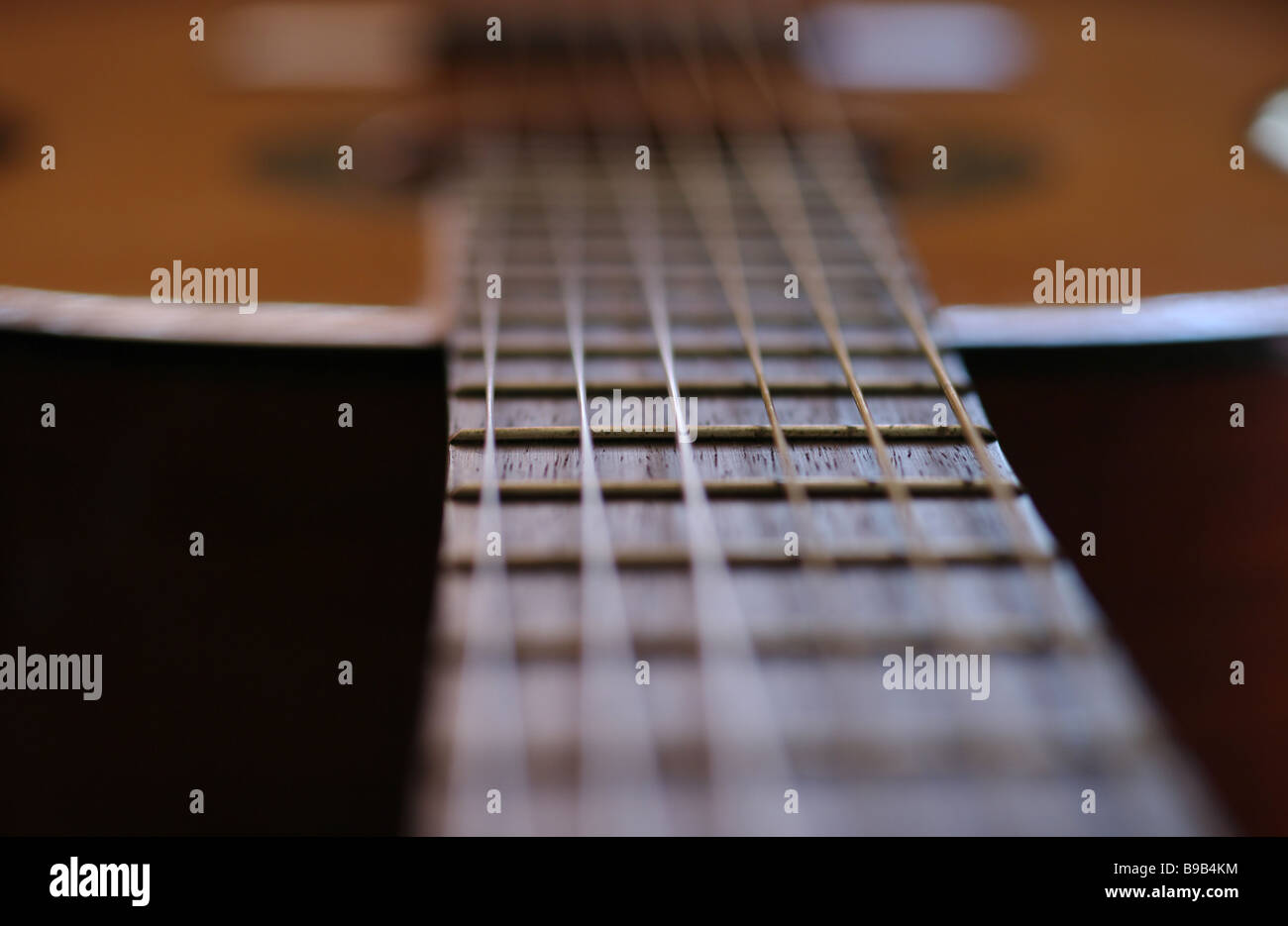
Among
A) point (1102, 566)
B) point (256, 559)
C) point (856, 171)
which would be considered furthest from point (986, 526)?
point (856, 171)

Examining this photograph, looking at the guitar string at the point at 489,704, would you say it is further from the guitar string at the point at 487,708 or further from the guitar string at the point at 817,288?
the guitar string at the point at 817,288

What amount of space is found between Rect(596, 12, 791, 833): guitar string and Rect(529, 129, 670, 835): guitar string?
0.08ft

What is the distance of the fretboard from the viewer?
0.36 meters

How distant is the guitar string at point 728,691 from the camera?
1.18ft

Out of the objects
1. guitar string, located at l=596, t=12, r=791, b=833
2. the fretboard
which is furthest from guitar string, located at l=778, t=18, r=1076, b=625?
guitar string, located at l=596, t=12, r=791, b=833

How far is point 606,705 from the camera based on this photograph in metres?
0.39

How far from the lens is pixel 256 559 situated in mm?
529

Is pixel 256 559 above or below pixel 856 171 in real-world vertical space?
below

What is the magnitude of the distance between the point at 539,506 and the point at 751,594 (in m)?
0.11

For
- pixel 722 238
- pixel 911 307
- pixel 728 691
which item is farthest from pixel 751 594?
pixel 722 238

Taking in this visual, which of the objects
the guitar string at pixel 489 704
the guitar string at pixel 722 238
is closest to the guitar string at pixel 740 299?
the guitar string at pixel 722 238

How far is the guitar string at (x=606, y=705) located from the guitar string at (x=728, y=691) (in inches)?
1.0
